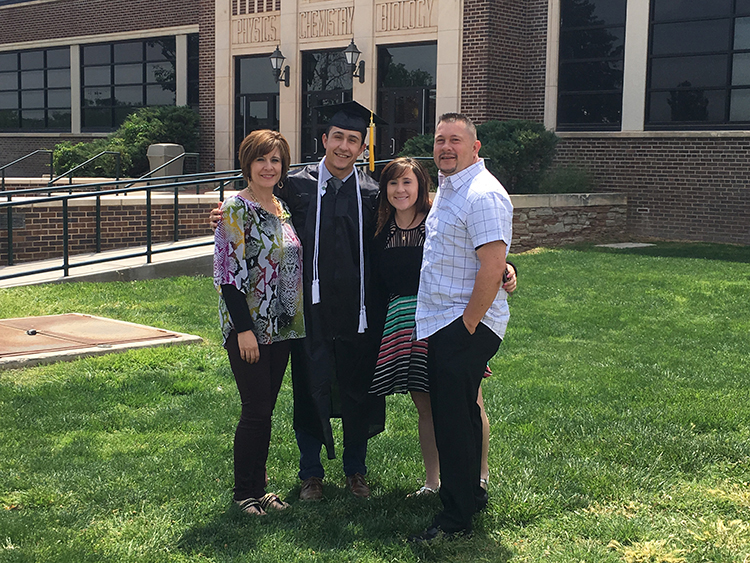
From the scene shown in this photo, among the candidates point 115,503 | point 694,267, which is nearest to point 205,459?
point 115,503

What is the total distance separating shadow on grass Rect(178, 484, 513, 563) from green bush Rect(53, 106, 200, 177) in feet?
60.1

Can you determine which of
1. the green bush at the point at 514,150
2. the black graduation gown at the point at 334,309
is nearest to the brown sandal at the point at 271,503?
the black graduation gown at the point at 334,309

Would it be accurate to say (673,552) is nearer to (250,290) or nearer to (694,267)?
(250,290)

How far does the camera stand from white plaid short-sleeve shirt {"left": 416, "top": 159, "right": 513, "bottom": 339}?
140 inches

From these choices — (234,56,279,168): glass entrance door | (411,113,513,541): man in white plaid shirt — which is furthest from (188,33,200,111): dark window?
(411,113,513,541): man in white plaid shirt

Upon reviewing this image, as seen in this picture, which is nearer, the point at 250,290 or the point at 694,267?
the point at 250,290

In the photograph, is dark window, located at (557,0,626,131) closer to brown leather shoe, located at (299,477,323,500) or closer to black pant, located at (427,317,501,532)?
brown leather shoe, located at (299,477,323,500)

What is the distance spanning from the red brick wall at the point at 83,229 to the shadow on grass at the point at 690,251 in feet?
22.5

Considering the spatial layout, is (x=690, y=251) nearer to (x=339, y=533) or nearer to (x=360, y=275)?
(x=360, y=275)

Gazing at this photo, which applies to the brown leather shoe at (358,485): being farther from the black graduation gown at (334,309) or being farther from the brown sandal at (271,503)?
the brown sandal at (271,503)

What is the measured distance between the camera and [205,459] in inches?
186

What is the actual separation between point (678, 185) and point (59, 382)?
561 inches

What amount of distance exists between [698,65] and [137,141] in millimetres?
13037

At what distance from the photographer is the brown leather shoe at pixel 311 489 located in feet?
13.8
